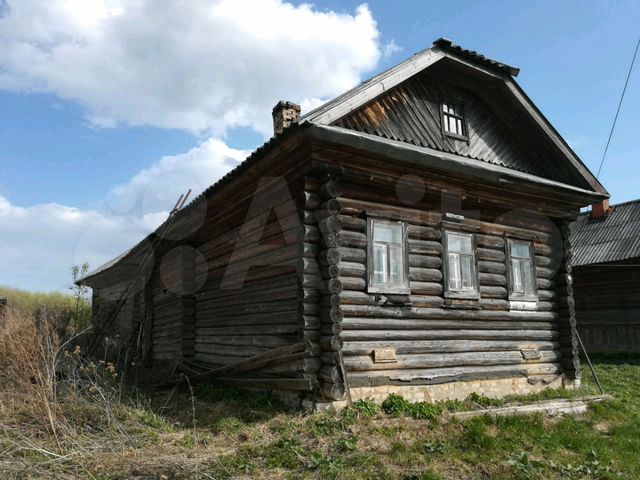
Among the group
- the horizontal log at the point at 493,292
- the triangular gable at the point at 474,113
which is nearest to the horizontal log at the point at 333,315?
the triangular gable at the point at 474,113

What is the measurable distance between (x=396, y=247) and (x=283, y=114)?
159 inches

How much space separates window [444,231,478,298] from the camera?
9102 millimetres

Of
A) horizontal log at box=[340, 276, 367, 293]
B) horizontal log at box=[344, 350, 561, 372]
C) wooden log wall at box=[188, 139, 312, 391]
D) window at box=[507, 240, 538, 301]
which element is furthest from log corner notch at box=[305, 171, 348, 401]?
window at box=[507, 240, 538, 301]

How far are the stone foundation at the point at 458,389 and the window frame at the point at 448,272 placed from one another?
1436 millimetres

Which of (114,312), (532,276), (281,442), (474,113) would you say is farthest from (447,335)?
(114,312)

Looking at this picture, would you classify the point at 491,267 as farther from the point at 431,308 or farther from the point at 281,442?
the point at 281,442

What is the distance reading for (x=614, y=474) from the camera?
20.9ft

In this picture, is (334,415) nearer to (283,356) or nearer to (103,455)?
(283,356)

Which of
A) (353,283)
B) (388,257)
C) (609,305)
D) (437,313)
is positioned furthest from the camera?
(609,305)

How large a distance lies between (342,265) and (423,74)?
14.1ft

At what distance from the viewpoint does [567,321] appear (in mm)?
10680

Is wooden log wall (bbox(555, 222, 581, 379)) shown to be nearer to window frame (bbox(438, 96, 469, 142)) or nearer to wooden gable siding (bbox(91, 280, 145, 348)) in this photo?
Answer: window frame (bbox(438, 96, 469, 142))

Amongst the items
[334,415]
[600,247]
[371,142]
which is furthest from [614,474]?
[600,247]

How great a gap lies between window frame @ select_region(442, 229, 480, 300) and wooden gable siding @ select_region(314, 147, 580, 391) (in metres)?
0.10
